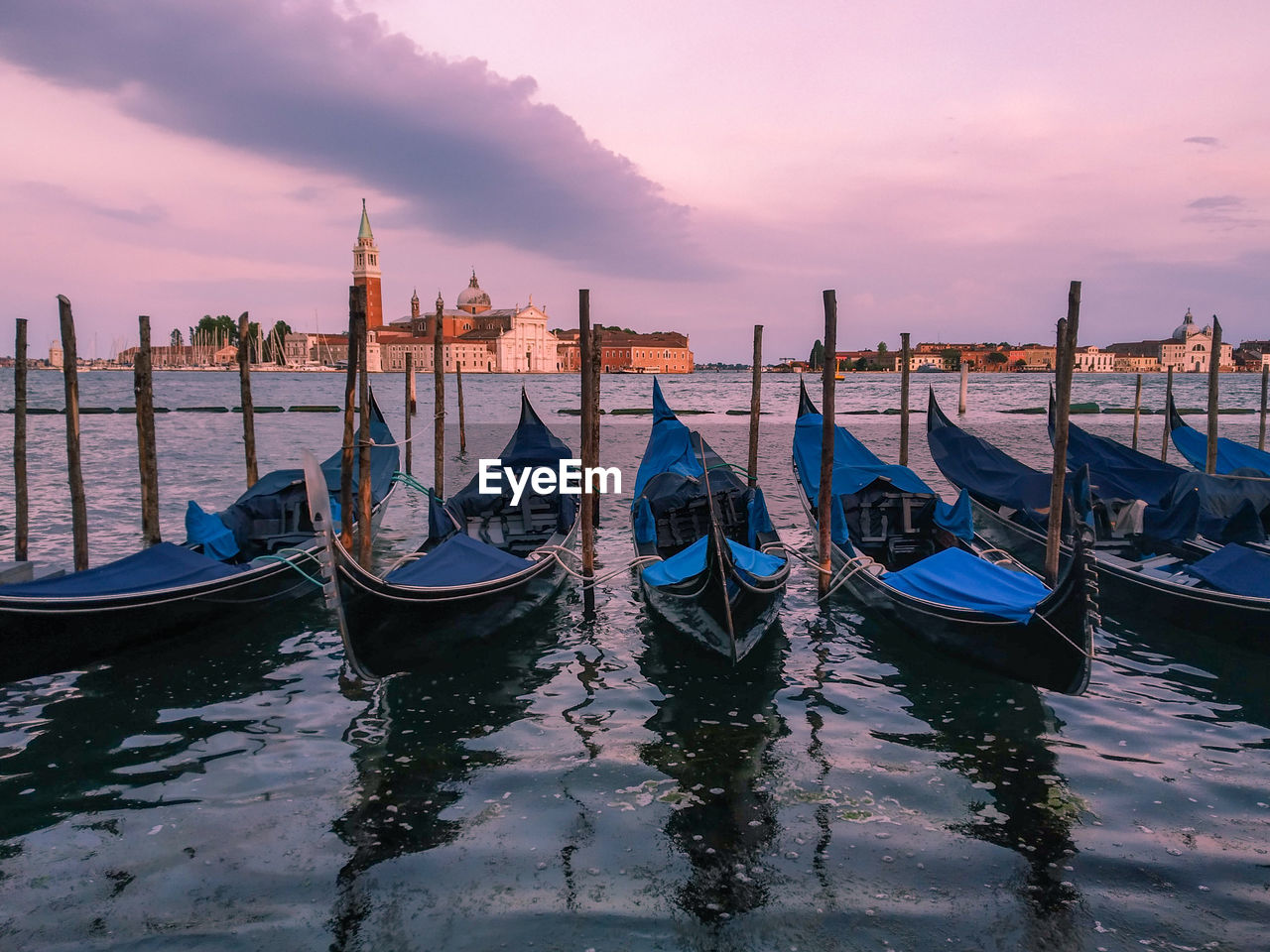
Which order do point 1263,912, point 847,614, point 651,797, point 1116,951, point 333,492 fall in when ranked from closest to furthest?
point 1116,951
point 1263,912
point 651,797
point 847,614
point 333,492

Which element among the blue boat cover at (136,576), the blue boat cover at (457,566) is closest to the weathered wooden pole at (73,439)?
the blue boat cover at (136,576)

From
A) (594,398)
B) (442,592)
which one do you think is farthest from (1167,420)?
(442,592)

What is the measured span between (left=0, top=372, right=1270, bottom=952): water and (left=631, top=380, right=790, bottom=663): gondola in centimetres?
38

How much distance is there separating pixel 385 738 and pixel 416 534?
244 inches

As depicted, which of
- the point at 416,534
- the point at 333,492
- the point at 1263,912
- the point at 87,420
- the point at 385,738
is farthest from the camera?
the point at 87,420

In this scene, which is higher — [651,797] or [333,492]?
[333,492]

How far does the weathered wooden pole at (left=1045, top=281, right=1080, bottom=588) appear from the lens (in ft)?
20.2

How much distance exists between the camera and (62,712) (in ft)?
15.9

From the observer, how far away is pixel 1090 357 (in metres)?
109

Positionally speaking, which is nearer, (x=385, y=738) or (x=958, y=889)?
(x=958, y=889)

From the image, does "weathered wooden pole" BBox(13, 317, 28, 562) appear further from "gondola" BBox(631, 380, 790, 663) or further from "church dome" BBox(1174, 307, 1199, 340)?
"church dome" BBox(1174, 307, 1199, 340)

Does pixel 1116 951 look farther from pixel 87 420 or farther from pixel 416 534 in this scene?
pixel 87 420

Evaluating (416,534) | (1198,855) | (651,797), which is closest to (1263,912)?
(1198,855)

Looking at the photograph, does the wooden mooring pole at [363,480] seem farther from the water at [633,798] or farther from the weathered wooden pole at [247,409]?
the weathered wooden pole at [247,409]
